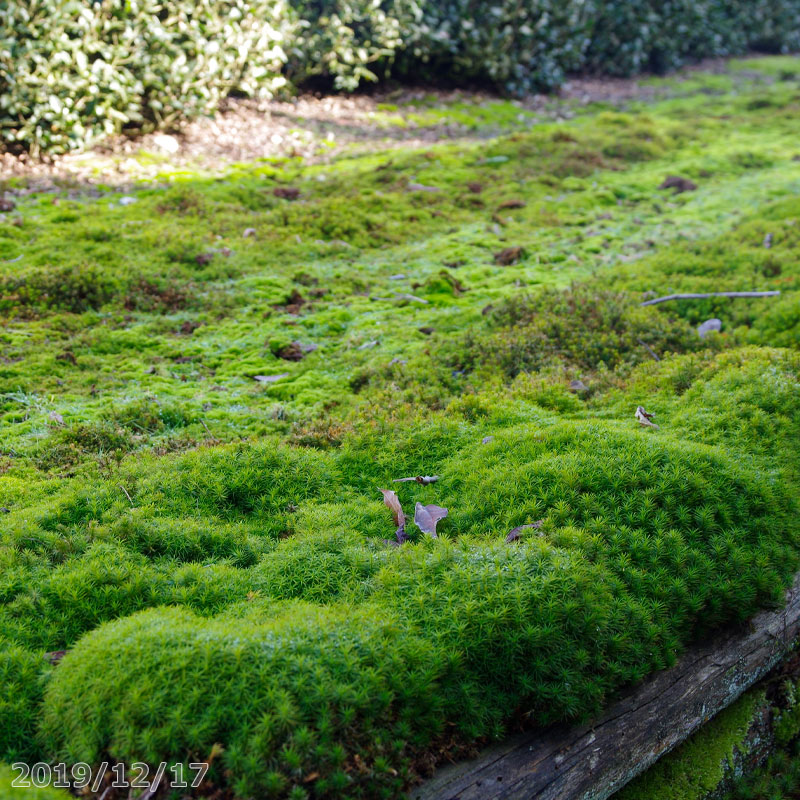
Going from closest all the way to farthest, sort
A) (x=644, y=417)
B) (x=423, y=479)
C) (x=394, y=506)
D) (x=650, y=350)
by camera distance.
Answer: (x=394, y=506), (x=423, y=479), (x=644, y=417), (x=650, y=350)

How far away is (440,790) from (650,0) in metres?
23.2

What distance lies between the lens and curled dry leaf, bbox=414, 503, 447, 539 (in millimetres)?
4750

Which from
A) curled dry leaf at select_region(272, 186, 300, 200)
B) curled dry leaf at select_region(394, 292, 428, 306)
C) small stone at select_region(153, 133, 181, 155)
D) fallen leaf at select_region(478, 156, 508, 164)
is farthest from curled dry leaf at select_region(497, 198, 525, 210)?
small stone at select_region(153, 133, 181, 155)

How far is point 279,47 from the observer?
13375 millimetres

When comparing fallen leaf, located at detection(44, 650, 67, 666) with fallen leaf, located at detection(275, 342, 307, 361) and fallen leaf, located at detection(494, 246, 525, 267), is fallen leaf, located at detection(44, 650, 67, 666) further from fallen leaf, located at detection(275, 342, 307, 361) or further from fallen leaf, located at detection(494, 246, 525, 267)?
fallen leaf, located at detection(494, 246, 525, 267)

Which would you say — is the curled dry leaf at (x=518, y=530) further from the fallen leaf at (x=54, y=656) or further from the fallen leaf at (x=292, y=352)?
A: the fallen leaf at (x=292, y=352)

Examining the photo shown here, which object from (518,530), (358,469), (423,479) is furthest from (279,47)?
(518,530)

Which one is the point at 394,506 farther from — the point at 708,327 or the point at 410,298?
the point at 708,327

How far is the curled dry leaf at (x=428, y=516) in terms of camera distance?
4750 mm

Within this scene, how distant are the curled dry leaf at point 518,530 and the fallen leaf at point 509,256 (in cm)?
545

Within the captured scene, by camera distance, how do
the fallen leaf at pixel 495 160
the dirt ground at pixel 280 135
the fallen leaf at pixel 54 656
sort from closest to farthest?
the fallen leaf at pixel 54 656
the dirt ground at pixel 280 135
the fallen leaf at pixel 495 160

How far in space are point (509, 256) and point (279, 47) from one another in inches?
278

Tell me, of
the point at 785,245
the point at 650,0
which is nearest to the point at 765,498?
the point at 785,245

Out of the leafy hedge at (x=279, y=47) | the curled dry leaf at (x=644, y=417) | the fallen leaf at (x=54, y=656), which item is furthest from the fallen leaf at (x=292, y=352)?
the leafy hedge at (x=279, y=47)
